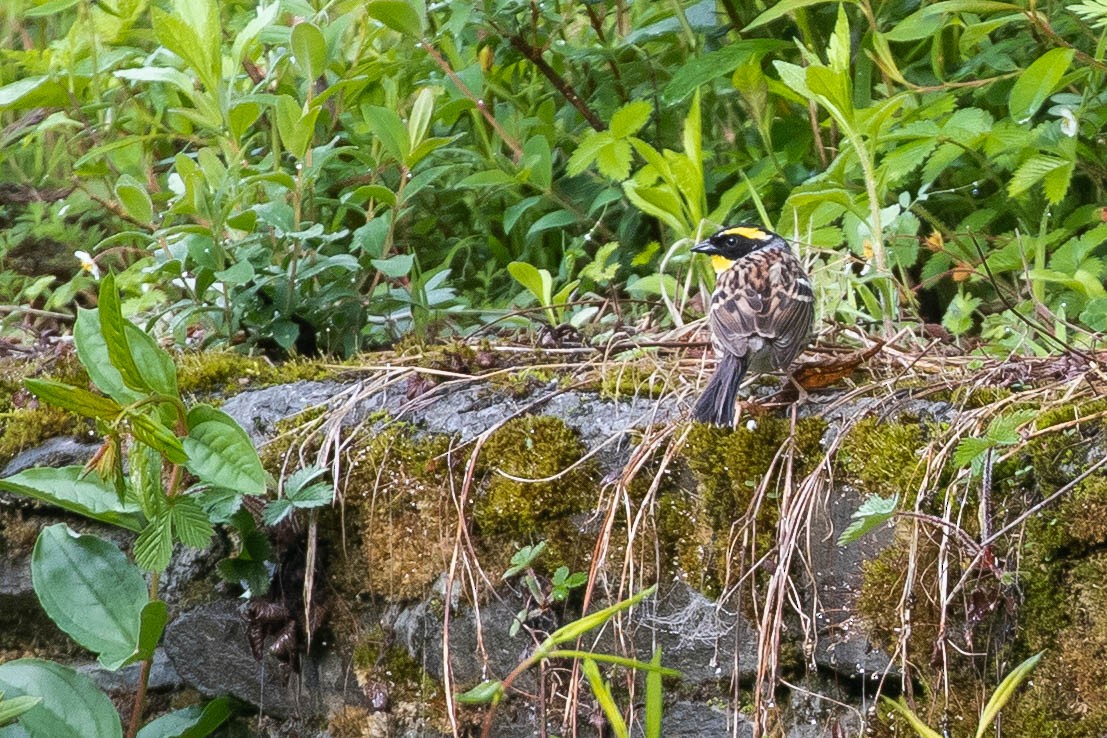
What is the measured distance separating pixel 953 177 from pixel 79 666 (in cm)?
364

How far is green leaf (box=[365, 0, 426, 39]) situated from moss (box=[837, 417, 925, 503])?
2.33 meters

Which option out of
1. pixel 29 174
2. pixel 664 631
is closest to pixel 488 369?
pixel 664 631

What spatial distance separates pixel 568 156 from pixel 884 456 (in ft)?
9.66

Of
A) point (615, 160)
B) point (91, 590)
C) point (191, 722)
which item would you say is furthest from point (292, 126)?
point (191, 722)

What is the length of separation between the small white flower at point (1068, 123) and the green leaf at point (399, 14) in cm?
229

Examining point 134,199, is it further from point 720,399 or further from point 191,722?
point 720,399

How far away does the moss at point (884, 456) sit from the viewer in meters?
2.58

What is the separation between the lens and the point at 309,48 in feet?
12.8

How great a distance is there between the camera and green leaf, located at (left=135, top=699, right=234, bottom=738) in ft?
10.5

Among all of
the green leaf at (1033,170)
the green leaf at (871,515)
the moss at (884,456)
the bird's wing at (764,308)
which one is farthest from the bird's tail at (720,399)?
the green leaf at (1033,170)

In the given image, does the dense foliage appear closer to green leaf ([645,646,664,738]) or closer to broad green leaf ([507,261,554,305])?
broad green leaf ([507,261,554,305])

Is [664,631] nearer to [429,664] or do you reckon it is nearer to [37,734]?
[429,664]

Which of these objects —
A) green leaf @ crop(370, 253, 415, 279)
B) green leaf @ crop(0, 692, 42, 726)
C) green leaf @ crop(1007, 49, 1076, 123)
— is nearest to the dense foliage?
green leaf @ crop(1007, 49, 1076, 123)

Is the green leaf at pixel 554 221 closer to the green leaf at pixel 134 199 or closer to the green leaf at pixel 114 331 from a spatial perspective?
the green leaf at pixel 134 199
